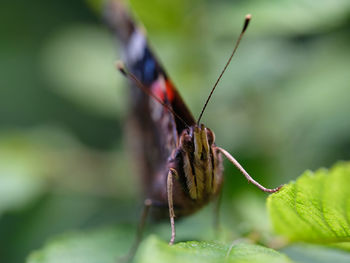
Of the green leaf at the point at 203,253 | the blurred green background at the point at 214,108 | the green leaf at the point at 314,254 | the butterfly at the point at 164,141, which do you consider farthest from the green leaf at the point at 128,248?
the green leaf at the point at 314,254

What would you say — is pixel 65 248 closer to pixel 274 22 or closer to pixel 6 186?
pixel 6 186

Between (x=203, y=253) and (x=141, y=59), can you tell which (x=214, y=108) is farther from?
(x=203, y=253)

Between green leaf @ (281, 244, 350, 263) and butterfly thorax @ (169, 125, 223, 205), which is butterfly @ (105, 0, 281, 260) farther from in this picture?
green leaf @ (281, 244, 350, 263)

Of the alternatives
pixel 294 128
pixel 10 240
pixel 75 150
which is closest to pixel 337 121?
pixel 294 128

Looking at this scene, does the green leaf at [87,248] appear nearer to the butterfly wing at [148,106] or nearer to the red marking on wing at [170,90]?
the butterfly wing at [148,106]

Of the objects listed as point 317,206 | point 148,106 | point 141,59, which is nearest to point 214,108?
point 148,106

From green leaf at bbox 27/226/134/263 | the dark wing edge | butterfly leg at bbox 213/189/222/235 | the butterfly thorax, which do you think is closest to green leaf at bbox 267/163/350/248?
the butterfly thorax
